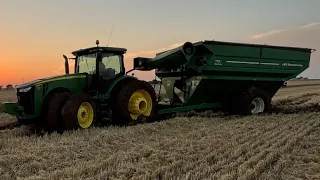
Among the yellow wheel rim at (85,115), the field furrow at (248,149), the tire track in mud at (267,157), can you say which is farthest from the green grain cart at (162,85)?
the tire track in mud at (267,157)

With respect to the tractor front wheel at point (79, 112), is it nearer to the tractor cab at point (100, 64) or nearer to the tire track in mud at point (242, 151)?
the tractor cab at point (100, 64)

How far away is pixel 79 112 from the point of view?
807 centimetres

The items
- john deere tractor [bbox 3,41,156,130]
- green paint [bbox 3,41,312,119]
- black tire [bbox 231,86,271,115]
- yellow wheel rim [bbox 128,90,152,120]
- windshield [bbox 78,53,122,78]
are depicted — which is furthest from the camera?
black tire [bbox 231,86,271,115]

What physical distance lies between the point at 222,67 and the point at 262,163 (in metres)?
5.98

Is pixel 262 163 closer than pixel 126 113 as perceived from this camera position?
Yes

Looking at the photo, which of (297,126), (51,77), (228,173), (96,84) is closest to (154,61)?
(96,84)

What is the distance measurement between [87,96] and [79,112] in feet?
1.28

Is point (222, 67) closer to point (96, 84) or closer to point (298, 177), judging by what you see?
point (96, 84)

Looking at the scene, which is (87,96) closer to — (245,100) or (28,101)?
(28,101)

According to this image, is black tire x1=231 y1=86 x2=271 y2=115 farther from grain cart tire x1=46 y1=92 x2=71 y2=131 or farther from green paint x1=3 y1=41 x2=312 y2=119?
grain cart tire x1=46 y1=92 x2=71 y2=131

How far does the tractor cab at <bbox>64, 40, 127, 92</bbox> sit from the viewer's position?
8.98 metres

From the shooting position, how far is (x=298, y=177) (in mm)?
4809

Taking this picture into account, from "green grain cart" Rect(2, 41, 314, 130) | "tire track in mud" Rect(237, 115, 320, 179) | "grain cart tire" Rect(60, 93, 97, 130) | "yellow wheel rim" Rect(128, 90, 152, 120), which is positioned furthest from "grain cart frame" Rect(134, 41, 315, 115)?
"tire track in mud" Rect(237, 115, 320, 179)

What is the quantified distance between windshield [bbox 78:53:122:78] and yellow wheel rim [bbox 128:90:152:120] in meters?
0.76
